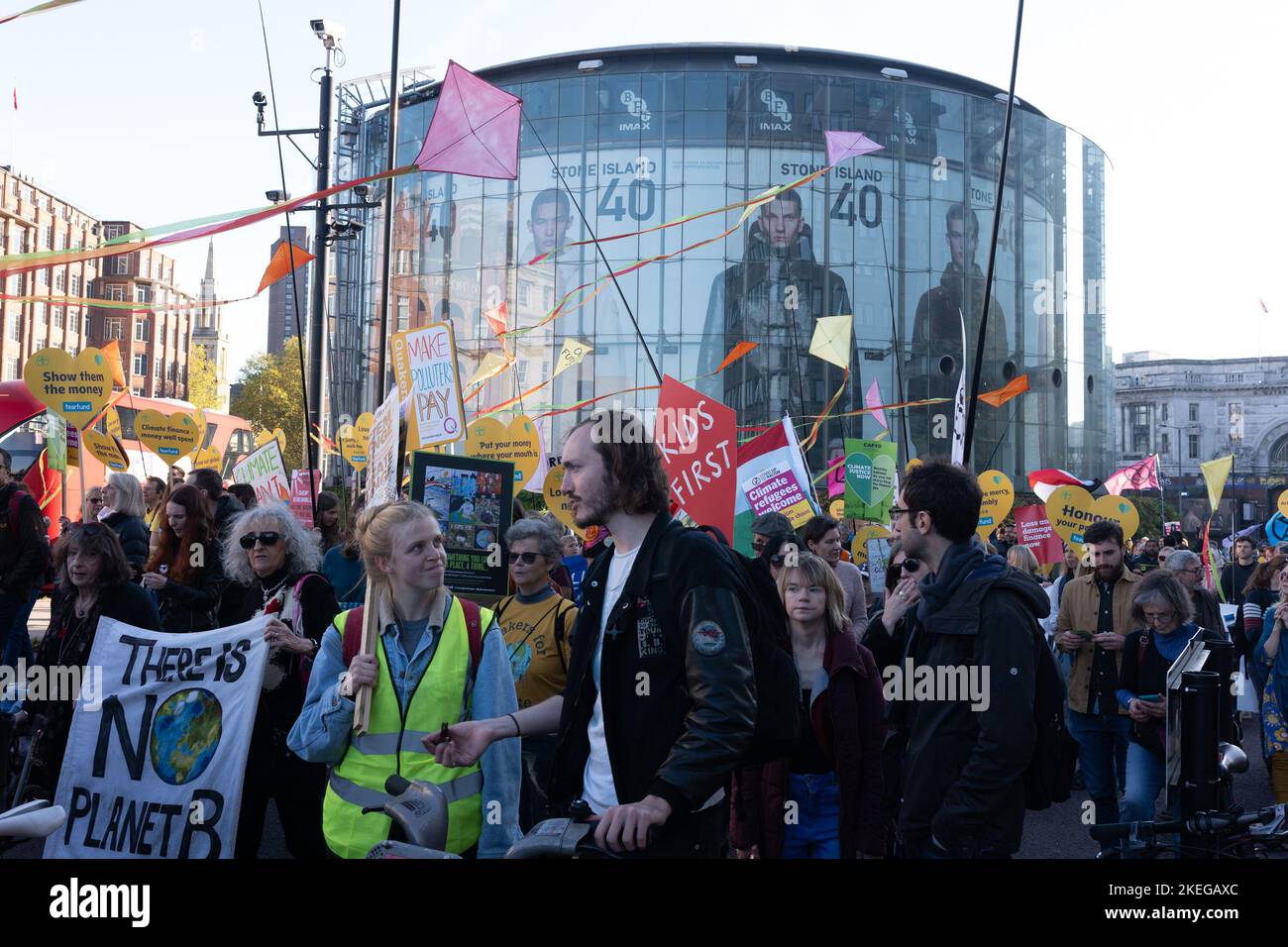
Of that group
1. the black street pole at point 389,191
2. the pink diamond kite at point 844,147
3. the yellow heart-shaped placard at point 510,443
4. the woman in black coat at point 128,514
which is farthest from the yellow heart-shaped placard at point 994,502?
the woman in black coat at point 128,514

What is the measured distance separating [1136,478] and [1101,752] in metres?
22.3

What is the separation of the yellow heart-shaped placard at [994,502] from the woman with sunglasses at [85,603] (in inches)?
440

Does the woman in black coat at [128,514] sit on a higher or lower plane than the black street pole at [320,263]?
lower

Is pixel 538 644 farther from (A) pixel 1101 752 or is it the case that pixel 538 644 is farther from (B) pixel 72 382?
(B) pixel 72 382

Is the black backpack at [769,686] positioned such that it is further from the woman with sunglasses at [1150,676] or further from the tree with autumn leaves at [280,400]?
the tree with autumn leaves at [280,400]

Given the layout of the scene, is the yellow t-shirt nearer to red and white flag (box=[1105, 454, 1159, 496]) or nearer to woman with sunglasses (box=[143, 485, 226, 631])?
woman with sunglasses (box=[143, 485, 226, 631])

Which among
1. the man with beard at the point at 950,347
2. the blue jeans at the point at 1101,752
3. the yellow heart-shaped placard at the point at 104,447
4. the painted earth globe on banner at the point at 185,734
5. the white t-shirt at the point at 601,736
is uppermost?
the man with beard at the point at 950,347

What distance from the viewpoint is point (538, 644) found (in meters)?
5.69

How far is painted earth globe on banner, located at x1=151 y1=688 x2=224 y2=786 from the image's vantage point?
5133 mm

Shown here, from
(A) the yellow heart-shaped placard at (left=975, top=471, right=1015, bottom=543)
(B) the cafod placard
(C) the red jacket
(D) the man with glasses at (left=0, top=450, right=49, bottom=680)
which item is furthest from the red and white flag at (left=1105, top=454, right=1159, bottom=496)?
(B) the cafod placard

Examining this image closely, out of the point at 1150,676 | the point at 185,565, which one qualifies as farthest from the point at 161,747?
the point at 1150,676

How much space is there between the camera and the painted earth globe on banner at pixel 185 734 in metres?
5.13

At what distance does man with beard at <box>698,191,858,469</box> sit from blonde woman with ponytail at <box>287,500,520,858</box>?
3641cm

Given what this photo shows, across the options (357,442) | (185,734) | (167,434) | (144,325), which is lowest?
(185,734)
